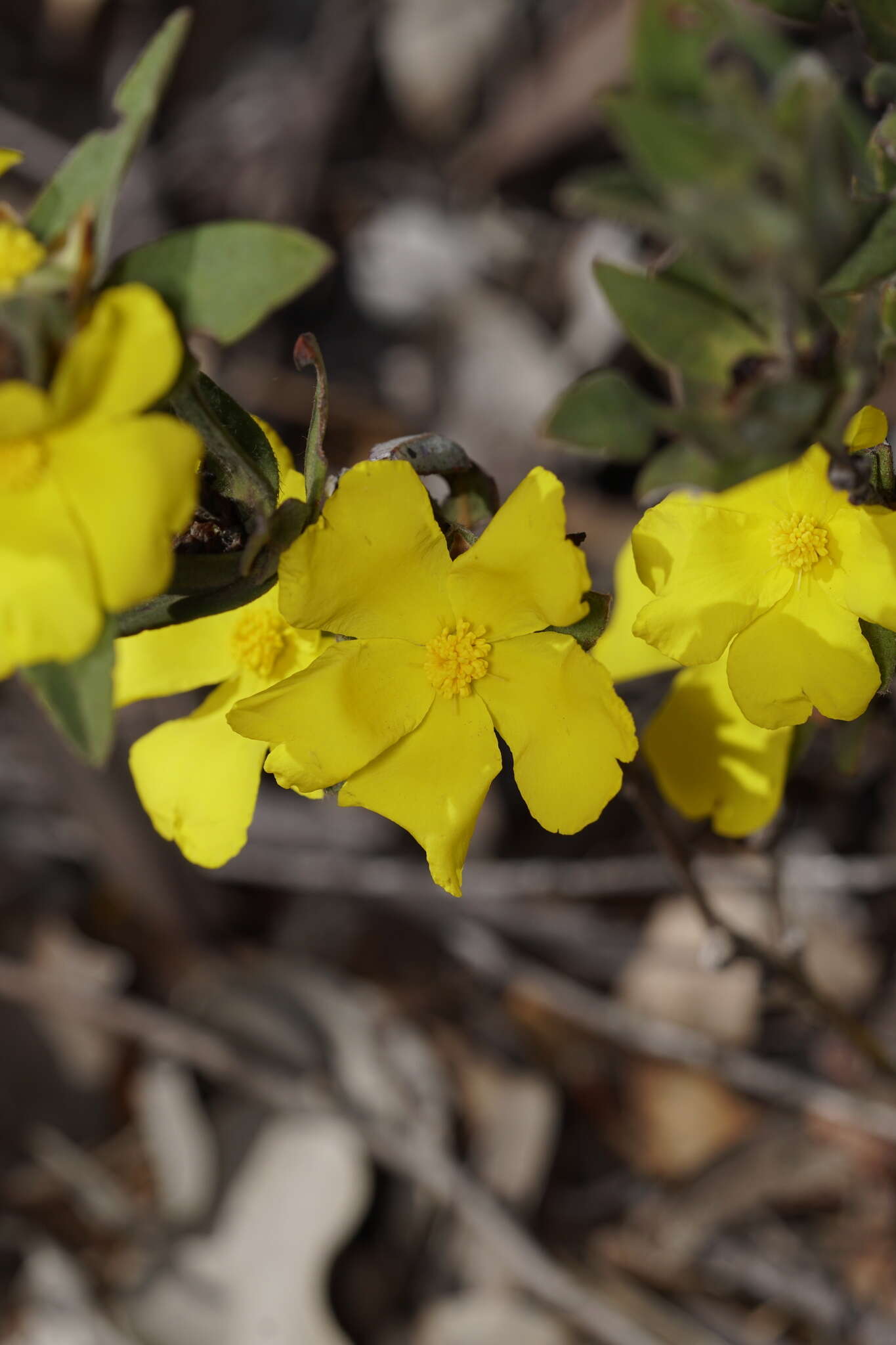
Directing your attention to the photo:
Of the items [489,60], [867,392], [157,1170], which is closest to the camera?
[867,392]

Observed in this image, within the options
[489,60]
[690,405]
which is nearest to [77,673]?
[690,405]

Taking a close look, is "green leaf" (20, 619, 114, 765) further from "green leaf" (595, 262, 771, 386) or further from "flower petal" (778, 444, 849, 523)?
"green leaf" (595, 262, 771, 386)

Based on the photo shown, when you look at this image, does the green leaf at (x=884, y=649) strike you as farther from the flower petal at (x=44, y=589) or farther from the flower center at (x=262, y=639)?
the flower petal at (x=44, y=589)

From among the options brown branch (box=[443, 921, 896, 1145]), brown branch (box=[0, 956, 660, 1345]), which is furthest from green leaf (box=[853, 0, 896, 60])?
brown branch (box=[0, 956, 660, 1345])

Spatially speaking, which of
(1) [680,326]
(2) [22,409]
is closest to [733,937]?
(1) [680,326]

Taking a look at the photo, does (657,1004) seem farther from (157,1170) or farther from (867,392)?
(867,392)
